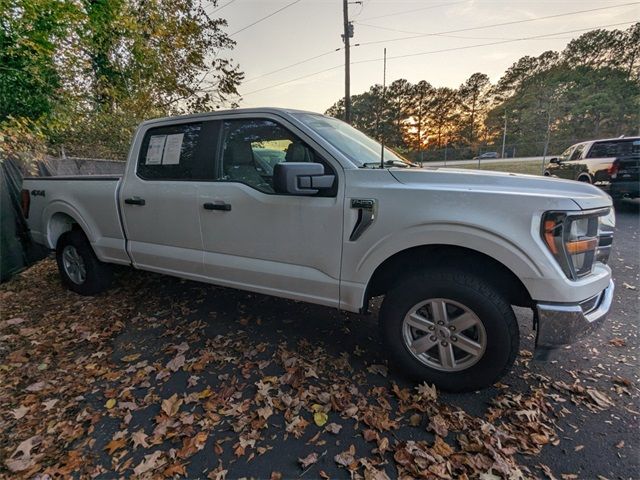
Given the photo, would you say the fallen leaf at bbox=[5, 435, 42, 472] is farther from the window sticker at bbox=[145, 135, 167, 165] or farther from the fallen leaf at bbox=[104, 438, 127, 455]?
the window sticker at bbox=[145, 135, 167, 165]

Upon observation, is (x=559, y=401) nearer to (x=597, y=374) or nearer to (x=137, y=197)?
(x=597, y=374)

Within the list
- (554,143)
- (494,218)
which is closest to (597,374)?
(494,218)

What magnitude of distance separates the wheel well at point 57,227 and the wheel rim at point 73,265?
7.3 inches

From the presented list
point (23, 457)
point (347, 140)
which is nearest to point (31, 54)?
point (347, 140)

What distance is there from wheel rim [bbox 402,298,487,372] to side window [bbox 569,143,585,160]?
10.3m

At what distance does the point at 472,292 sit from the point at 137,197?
3.26 m

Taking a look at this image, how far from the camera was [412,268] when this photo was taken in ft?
8.23

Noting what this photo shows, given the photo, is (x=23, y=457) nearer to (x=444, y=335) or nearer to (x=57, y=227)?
(x=444, y=335)

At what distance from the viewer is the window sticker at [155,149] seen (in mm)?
3512

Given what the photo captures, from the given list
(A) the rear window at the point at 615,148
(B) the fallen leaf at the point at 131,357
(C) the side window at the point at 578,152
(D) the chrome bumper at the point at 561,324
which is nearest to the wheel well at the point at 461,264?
(D) the chrome bumper at the point at 561,324

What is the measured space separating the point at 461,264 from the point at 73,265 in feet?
15.2

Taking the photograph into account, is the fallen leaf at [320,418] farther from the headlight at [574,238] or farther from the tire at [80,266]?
the tire at [80,266]

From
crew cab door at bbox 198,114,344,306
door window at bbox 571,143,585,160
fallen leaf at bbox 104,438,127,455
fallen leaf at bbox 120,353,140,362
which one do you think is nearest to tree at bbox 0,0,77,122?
crew cab door at bbox 198,114,344,306

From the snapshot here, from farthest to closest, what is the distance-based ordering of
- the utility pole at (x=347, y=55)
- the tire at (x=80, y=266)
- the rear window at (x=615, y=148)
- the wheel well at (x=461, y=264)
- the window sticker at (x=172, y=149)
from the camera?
the utility pole at (x=347, y=55) < the rear window at (x=615, y=148) < the tire at (x=80, y=266) < the window sticker at (x=172, y=149) < the wheel well at (x=461, y=264)
